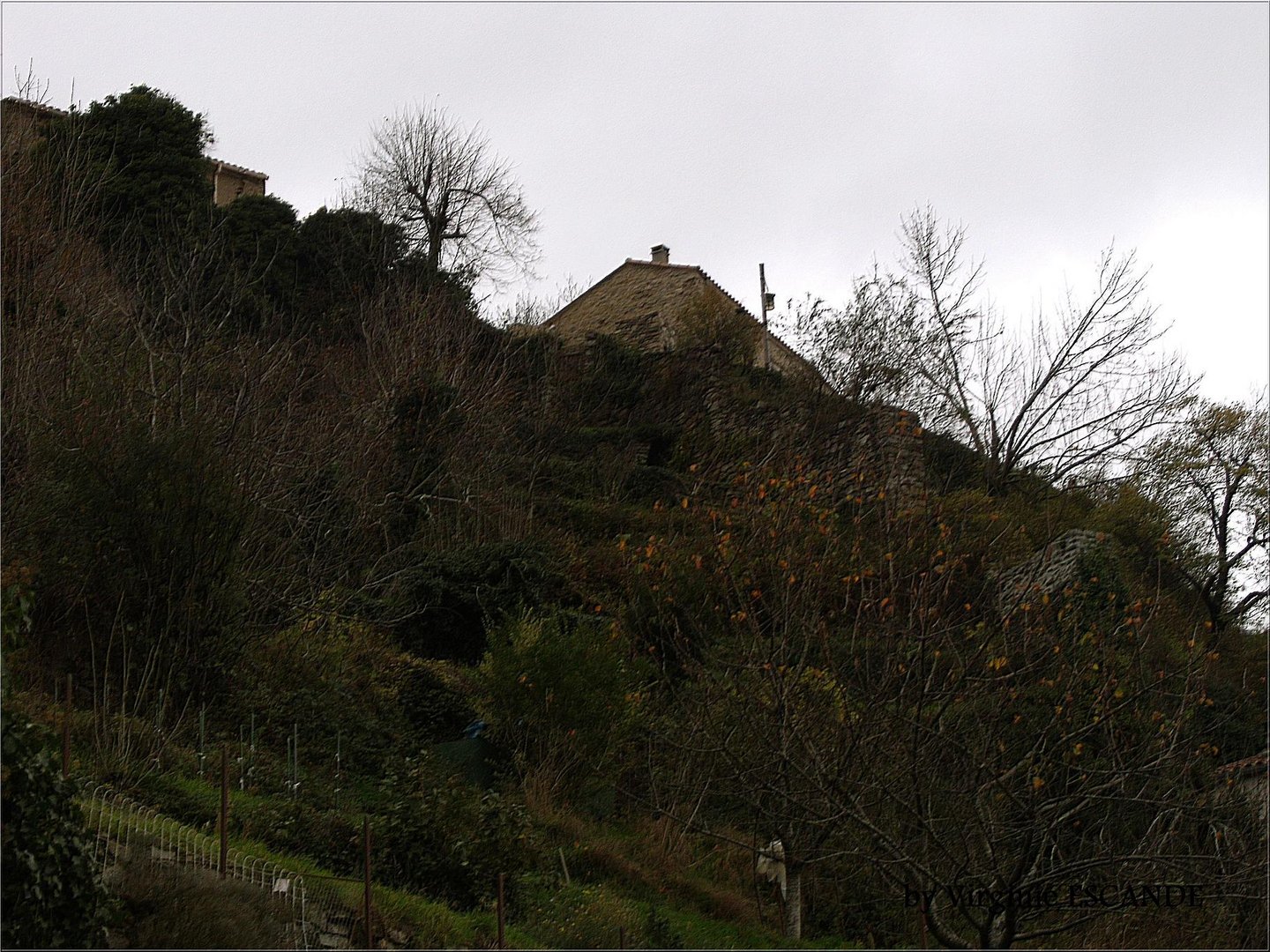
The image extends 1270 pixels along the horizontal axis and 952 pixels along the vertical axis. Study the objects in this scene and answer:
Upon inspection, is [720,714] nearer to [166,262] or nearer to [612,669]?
[612,669]

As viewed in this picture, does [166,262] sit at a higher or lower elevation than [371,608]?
higher

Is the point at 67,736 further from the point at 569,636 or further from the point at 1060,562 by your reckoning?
the point at 1060,562

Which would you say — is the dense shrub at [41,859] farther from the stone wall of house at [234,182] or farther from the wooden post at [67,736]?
the stone wall of house at [234,182]

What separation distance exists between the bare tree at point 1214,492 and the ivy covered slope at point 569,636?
7 centimetres

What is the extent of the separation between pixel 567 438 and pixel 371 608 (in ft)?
25.4

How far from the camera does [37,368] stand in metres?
13.8

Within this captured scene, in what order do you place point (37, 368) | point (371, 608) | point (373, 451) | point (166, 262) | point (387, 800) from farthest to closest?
point (166, 262) → point (373, 451) → point (371, 608) → point (37, 368) → point (387, 800)

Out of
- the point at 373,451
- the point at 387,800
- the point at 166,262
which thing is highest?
the point at 166,262

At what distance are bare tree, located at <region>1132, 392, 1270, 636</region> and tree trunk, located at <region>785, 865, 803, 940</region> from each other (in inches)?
562

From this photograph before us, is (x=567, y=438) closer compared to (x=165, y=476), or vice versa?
(x=165, y=476)

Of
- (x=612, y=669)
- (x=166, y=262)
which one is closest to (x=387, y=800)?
(x=612, y=669)

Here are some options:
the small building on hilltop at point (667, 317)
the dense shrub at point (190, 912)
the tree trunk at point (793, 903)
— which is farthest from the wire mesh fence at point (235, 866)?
the small building on hilltop at point (667, 317)

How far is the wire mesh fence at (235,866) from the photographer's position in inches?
284

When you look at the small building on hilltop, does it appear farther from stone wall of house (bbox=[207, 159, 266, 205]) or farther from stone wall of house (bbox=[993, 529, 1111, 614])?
stone wall of house (bbox=[207, 159, 266, 205])
